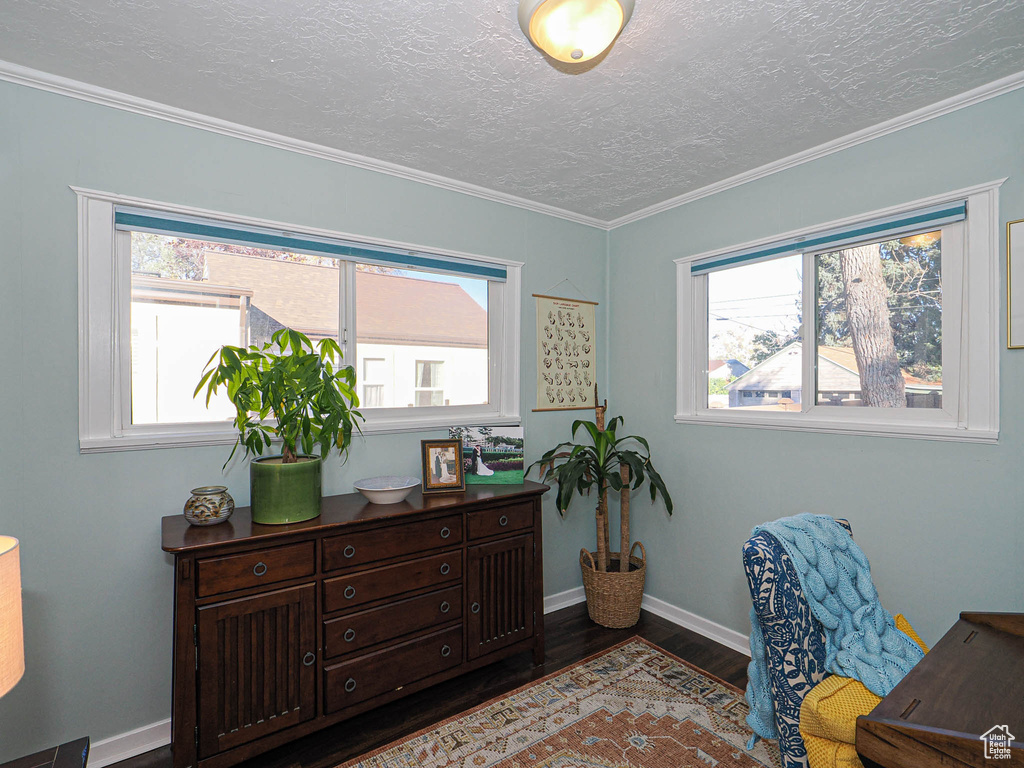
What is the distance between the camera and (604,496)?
3232mm

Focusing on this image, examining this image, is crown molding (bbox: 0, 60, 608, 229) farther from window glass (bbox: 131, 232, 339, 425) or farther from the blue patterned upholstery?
the blue patterned upholstery

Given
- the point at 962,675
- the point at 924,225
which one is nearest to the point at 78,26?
the point at 962,675

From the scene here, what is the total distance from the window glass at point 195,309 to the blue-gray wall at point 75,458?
0.20 m

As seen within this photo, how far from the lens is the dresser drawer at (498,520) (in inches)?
98.3

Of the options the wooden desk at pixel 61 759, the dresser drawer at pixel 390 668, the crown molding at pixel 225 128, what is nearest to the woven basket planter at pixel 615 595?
the dresser drawer at pixel 390 668

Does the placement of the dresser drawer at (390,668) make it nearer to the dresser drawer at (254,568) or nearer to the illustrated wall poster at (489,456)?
the dresser drawer at (254,568)

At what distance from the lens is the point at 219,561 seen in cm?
187

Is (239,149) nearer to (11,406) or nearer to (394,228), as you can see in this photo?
(394,228)

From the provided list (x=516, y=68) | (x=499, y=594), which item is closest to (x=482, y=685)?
(x=499, y=594)

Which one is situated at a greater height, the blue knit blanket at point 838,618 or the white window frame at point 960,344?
the white window frame at point 960,344

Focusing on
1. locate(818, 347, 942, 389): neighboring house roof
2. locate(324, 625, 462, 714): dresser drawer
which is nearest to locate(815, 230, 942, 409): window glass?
locate(818, 347, 942, 389): neighboring house roof

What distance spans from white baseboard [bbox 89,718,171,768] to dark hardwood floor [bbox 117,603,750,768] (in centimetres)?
3

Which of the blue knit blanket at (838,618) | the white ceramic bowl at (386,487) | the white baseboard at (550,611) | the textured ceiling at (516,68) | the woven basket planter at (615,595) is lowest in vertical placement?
the white baseboard at (550,611)

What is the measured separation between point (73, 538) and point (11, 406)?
539mm
